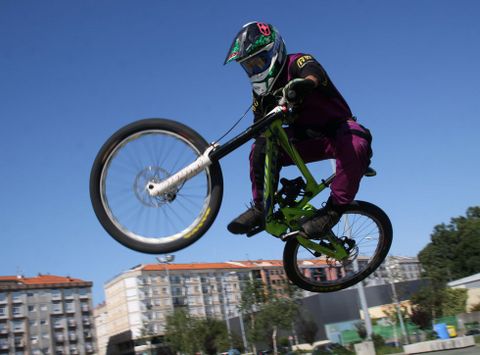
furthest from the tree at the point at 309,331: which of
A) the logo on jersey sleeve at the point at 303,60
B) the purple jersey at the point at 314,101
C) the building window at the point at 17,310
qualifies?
the building window at the point at 17,310

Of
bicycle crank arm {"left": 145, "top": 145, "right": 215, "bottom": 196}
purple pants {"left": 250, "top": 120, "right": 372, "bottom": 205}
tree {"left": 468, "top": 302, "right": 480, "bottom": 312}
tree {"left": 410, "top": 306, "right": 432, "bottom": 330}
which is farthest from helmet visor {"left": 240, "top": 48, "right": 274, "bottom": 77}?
tree {"left": 468, "top": 302, "right": 480, "bottom": 312}

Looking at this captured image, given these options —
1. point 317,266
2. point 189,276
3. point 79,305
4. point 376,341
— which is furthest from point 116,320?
point 317,266

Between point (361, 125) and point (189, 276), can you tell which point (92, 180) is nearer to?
point (361, 125)

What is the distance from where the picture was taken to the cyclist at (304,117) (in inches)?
230

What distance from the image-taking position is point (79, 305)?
131500 mm

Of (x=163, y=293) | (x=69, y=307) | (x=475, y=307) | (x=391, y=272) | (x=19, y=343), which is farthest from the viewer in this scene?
(x=163, y=293)

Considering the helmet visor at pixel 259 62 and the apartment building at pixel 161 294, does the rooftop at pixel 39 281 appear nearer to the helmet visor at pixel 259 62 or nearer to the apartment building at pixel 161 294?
the apartment building at pixel 161 294

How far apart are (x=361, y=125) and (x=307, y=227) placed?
53.3 inches

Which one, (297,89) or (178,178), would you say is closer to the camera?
(297,89)

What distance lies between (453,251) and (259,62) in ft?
336

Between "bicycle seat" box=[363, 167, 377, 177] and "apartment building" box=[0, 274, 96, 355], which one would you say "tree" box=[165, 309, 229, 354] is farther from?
"bicycle seat" box=[363, 167, 377, 177]

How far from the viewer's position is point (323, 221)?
5.98 m

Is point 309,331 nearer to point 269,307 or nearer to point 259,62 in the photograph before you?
point 269,307

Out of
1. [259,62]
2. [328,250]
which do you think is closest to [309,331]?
[328,250]
